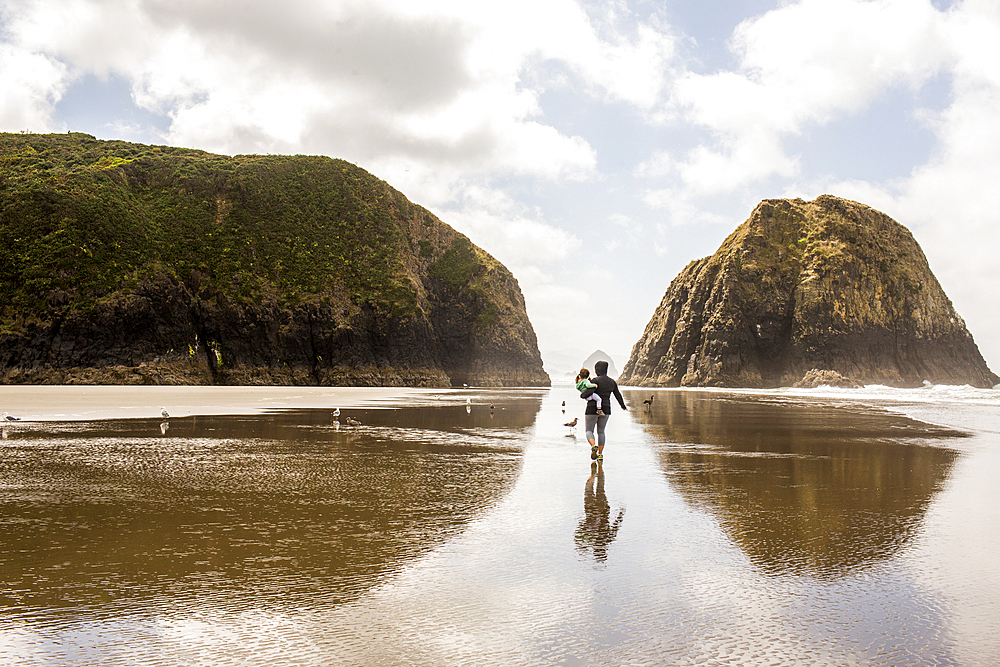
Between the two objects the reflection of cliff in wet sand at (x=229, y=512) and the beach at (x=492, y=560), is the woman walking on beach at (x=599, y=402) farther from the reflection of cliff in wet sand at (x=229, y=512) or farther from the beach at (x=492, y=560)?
the reflection of cliff in wet sand at (x=229, y=512)

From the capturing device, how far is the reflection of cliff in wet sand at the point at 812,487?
6246 mm

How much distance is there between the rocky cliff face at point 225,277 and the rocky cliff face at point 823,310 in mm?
35771

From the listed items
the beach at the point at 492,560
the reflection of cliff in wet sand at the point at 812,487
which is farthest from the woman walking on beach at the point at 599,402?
the reflection of cliff in wet sand at the point at 812,487

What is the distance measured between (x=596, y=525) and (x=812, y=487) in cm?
465

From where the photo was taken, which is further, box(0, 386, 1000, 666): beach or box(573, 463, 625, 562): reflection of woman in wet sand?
box(573, 463, 625, 562): reflection of woman in wet sand

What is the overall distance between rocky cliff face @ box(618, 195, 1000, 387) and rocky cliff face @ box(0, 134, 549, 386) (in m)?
35.8

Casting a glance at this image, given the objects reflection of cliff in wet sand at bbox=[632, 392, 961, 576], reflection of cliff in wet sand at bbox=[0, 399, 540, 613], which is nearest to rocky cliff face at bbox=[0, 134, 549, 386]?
reflection of cliff in wet sand at bbox=[0, 399, 540, 613]

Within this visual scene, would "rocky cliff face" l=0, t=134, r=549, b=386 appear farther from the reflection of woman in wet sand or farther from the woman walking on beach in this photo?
the reflection of woman in wet sand

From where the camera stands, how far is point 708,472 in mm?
11141

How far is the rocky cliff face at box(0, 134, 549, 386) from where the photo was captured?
2147 inches

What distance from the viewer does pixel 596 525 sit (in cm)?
712

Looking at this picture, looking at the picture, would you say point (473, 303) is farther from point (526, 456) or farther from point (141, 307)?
point (526, 456)

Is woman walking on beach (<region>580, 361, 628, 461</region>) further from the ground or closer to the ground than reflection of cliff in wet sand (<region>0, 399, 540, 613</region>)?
further from the ground

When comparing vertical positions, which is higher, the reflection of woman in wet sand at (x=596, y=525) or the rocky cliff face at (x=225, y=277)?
the rocky cliff face at (x=225, y=277)
